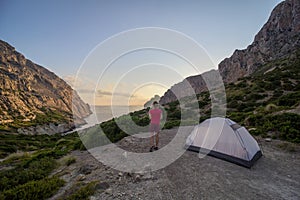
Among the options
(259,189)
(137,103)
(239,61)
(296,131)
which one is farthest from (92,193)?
(239,61)

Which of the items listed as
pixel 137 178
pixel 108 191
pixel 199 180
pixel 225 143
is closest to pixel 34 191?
pixel 108 191

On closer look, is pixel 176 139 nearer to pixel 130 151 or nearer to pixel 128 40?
pixel 130 151

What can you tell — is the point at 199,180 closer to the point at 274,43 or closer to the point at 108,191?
the point at 108,191

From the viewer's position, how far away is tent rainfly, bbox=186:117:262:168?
796 centimetres

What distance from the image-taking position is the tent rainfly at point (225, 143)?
7957mm

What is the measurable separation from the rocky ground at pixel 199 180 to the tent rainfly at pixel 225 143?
0.35 meters

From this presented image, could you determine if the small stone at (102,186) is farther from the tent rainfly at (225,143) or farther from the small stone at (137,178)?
the tent rainfly at (225,143)

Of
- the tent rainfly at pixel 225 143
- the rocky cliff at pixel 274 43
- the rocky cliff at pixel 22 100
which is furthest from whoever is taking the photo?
the rocky cliff at pixel 22 100

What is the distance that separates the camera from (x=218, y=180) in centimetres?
633

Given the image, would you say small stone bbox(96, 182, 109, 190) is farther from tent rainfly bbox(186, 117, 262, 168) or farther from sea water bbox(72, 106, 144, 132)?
tent rainfly bbox(186, 117, 262, 168)

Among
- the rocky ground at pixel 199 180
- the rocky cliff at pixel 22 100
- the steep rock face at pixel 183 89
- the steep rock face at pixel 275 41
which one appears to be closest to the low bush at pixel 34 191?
the rocky ground at pixel 199 180

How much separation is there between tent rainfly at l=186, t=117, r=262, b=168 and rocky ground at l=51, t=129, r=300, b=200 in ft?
1.14

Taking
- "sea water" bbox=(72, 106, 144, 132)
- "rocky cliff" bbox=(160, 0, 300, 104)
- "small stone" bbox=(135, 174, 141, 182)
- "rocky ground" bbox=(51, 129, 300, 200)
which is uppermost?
"rocky cliff" bbox=(160, 0, 300, 104)

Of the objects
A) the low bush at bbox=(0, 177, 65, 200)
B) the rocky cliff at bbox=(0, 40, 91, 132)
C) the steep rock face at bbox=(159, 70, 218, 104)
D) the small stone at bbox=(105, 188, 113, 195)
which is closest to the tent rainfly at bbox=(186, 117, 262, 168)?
the steep rock face at bbox=(159, 70, 218, 104)
